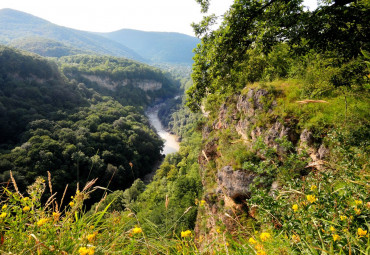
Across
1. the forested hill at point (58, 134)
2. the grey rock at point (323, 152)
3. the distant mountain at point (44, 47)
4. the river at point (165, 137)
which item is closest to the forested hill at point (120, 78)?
the river at point (165, 137)

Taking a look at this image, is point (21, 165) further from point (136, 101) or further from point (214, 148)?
point (136, 101)

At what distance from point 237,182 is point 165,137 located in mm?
78934

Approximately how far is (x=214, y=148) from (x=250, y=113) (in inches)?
130

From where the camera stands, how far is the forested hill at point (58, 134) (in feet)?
104

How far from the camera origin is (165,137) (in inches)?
3378

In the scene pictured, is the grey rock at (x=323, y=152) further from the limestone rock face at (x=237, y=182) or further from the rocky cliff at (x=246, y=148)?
the limestone rock face at (x=237, y=182)

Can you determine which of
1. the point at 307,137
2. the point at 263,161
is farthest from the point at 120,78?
the point at 263,161

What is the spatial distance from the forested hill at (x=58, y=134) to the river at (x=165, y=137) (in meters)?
13.2

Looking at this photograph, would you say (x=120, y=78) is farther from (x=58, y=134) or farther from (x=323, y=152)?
(x=323, y=152)

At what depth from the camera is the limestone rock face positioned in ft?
24.5

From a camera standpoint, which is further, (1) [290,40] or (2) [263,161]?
(1) [290,40]

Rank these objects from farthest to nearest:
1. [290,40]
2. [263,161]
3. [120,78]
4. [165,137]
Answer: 1. [120,78]
2. [165,137]
3. [290,40]
4. [263,161]

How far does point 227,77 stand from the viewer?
19.5ft

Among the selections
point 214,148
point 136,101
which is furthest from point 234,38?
point 136,101
